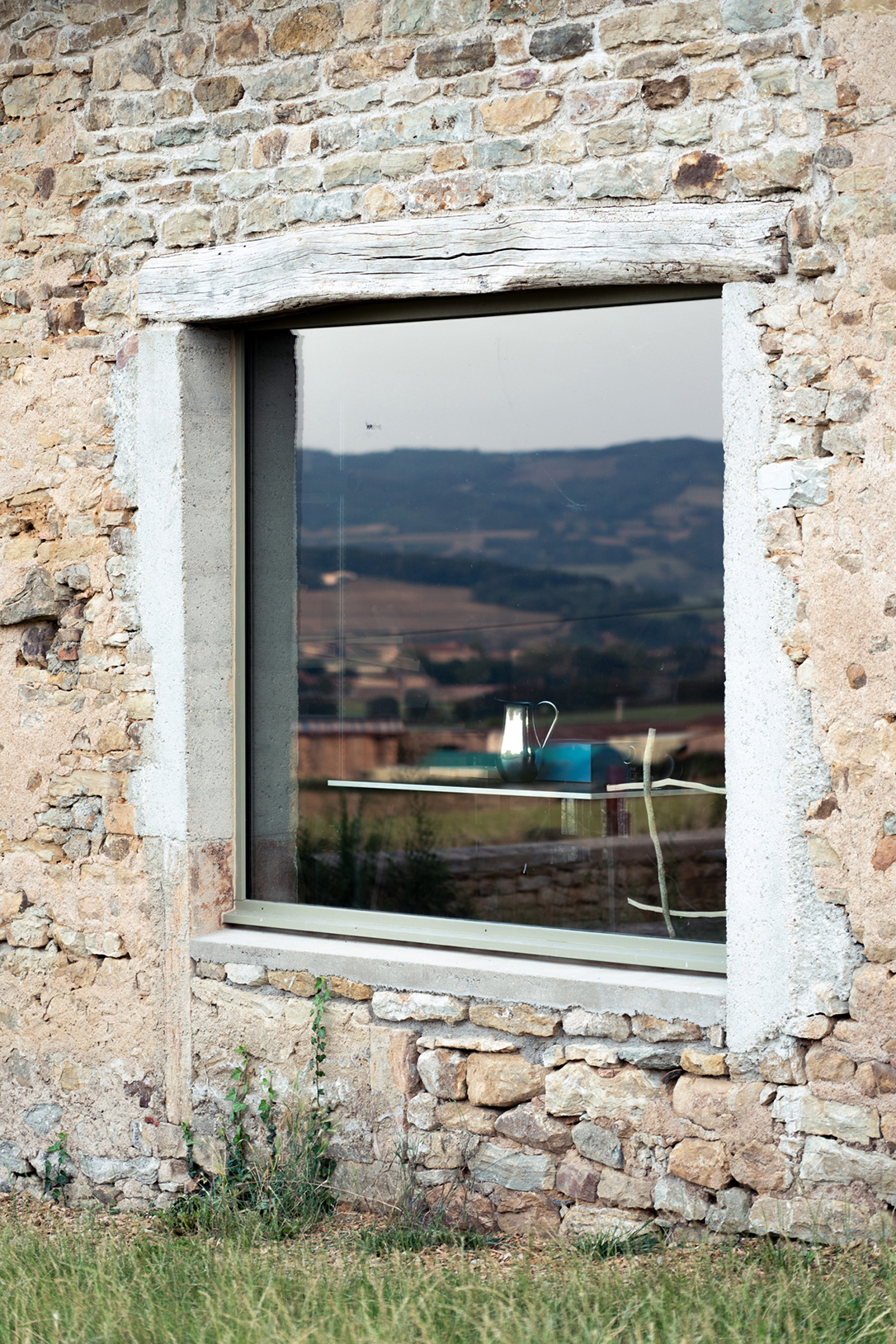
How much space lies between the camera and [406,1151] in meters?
3.55

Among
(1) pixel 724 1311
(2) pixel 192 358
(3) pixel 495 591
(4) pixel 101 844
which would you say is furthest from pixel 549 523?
(1) pixel 724 1311

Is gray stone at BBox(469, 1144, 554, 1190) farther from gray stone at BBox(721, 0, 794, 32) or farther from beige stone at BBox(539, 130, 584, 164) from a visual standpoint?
gray stone at BBox(721, 0, 794, 32)

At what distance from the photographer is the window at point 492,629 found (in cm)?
354

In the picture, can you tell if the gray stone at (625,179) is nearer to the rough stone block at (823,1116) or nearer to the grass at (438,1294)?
the rough stone block at (823,1116)

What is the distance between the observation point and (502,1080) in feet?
11.3

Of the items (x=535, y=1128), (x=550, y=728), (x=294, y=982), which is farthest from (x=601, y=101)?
(x=535, y=1128)

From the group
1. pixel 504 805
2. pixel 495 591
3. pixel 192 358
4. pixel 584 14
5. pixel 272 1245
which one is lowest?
pixel 272 1245

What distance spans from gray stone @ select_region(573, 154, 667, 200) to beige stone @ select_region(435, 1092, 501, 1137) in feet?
8.46

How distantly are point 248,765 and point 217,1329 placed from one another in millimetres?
1835

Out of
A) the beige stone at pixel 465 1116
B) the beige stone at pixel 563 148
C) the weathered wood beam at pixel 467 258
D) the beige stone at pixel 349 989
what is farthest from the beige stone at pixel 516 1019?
the beige stone at pixel 563 148

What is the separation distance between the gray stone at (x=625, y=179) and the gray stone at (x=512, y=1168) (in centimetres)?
266

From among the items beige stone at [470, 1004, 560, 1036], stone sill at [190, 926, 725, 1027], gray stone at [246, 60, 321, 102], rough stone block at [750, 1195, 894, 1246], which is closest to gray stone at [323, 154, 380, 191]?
gray stone at [246, 60, 321, 102]

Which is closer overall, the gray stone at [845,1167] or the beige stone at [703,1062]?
the gray stone at [845,1167]

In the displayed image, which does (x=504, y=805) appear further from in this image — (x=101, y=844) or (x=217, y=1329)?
(x=217, y=1329)
